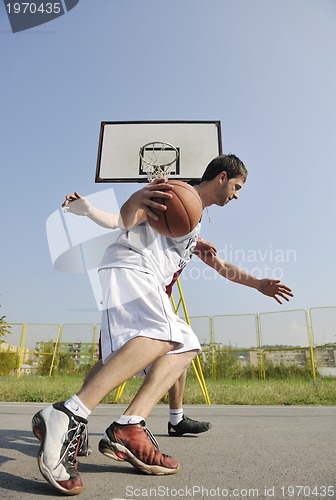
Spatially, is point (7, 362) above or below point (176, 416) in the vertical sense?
above

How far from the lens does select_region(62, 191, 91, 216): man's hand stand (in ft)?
7.83

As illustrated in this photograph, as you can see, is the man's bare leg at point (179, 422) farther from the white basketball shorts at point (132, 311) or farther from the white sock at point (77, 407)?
the white sock at point (77, 407)

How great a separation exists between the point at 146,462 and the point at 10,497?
532 mm

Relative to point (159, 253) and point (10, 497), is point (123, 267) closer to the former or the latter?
point (159, 253)

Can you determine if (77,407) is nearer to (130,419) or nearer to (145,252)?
(130,419)

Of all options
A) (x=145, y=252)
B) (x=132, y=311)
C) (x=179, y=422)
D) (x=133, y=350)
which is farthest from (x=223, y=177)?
(x=179, y=422)

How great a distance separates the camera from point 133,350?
67.1 inches

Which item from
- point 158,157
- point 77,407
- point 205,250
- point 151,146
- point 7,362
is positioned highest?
point 151,146

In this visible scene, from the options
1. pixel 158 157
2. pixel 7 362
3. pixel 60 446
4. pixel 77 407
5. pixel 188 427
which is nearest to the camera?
pixel 60 446

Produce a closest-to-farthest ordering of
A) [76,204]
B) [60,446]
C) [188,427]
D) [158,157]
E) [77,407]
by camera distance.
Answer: [60,446], [77,407], [76,204], [188,427], [158,157]

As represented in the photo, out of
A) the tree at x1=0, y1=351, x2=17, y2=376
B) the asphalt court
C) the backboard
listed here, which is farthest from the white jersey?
the tree at x1=0, y1=351, x2=17, y2=376

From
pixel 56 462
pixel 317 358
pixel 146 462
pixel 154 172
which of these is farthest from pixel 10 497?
pixel 317 358

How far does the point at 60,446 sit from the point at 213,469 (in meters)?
0.68

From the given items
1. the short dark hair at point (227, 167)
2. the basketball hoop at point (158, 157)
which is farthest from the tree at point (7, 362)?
the short dark hair at point (227, 167)
